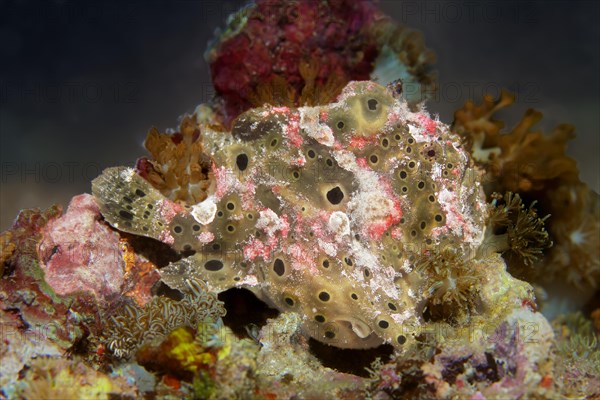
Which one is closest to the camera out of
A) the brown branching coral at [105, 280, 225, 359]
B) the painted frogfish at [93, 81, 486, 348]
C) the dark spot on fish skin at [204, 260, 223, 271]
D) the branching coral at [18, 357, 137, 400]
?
the branching coral at [18, 357, 137, 400]

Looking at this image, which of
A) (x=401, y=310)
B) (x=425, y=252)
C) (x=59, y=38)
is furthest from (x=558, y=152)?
(x=59, y=38)

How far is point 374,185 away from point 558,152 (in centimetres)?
343

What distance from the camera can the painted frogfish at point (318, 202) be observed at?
10.8 feet

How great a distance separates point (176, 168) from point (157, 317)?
1.61 metres

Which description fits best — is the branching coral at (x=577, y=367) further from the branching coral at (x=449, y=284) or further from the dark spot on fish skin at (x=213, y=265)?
the dark spot on fish skin at (x=213, y=265)

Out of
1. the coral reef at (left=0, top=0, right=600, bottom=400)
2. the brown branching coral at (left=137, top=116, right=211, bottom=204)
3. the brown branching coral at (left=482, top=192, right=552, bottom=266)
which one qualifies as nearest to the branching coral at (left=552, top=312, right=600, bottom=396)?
the coral reef at (left=0, top=0, right=600, bottom=400)

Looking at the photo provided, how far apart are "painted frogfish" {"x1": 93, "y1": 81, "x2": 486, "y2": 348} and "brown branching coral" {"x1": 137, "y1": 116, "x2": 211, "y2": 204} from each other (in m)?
0.45

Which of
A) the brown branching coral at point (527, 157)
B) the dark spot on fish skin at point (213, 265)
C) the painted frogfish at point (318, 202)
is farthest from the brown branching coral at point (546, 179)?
the dark spot on fish skin at point (213, 265)

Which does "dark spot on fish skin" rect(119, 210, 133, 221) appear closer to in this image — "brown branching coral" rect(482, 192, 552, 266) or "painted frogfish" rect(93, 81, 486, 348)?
"painted frogfish" rect(93, 81, 486, 348)

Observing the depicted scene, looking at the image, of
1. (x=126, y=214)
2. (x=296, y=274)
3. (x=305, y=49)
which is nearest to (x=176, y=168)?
(x=126, y=214)

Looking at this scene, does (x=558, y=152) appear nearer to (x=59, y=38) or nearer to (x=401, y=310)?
(x=401, y=310)

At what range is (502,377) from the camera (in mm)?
2361

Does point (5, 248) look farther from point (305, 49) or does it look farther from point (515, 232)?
point (305, 49)

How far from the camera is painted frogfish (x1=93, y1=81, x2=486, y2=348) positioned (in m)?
3.29
